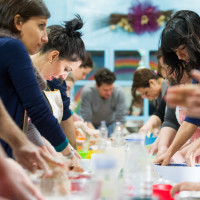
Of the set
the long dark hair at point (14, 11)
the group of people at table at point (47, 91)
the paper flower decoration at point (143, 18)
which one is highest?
the long dark hair at point (14, 11)

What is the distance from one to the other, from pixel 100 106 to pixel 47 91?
2.68 meters

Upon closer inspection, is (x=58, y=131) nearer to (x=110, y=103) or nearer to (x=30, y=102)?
(x=30, y=102)

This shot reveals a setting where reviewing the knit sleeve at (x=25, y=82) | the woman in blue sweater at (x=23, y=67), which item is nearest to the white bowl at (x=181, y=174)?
the woman in blue sweater at (x=23, y=67)

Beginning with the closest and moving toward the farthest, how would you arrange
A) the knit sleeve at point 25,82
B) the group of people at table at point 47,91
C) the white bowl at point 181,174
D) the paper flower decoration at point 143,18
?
the group of people at table at point 47,91 < the knit sleeve at point 25,82 < the white bowl at point 181,174 < the paper flower decoration at point 143,18

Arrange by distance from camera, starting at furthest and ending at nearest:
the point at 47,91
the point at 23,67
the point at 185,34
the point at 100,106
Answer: the point at 100,106 < the point at 47,91 < the point at 185,34 < the point at 23,67

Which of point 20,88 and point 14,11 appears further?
point 14,11

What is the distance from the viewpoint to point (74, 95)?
18.2 ft

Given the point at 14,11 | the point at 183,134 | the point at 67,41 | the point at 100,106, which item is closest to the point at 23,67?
the point at 14,11

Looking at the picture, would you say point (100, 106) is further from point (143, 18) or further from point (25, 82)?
point (25, 82)

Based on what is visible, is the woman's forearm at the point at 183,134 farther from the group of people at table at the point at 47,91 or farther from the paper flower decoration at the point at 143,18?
the paper flower decoration at the point at 143,18

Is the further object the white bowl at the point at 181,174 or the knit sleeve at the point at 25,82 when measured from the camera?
the white bowl at the point at 181,174

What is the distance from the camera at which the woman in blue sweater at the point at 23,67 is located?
1.29 m

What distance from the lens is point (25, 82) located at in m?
1.30

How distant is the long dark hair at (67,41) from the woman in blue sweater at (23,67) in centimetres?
42
